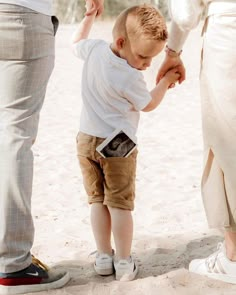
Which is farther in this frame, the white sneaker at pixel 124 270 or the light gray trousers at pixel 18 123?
the white sneaker at pixel 124 270

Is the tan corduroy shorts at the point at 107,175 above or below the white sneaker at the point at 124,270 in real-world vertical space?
above

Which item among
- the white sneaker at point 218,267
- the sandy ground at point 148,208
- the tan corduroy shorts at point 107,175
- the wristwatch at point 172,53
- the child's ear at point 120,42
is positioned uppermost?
the child's ear at point 120,42

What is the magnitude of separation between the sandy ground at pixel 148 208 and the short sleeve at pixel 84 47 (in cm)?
107

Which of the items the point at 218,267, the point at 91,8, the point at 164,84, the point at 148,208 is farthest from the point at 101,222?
the point at 148,208

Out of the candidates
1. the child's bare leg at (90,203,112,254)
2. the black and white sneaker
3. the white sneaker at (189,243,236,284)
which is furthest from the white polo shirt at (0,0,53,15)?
the white sneaker at (189,243,236,284)

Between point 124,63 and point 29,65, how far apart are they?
0.45 metres

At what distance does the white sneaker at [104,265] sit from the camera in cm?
309

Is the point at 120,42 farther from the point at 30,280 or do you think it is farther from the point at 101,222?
the point at 30,280

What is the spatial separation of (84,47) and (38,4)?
474mm

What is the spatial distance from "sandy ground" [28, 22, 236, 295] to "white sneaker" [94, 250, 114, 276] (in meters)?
0.03

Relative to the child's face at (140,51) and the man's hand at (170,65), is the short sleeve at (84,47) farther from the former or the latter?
the man's hand at (170,65)

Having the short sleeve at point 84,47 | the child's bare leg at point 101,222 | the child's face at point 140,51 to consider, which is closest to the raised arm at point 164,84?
the child's face at point 140,51

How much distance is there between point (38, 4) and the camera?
2.70 meters

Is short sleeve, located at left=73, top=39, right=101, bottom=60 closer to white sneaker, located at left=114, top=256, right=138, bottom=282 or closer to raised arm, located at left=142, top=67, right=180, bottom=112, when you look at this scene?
raised arm, located at left=142, top=67, right=180, bottom=112
